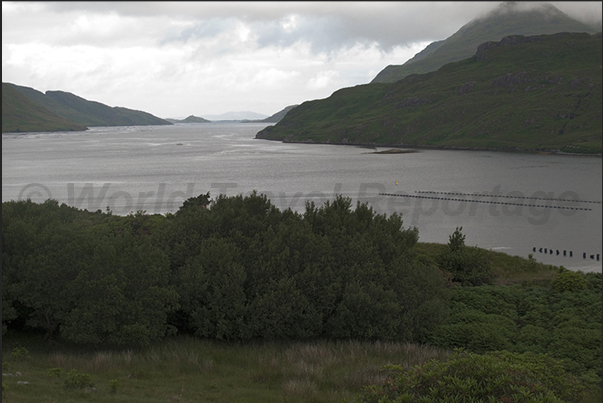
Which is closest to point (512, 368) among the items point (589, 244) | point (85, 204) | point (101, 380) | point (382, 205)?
point (101, 380)

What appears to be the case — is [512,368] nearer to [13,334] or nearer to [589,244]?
[13,334]

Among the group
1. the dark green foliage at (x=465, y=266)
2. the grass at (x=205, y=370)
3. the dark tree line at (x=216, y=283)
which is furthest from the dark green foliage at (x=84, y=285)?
the dark green foliage at (x=465, y=266)

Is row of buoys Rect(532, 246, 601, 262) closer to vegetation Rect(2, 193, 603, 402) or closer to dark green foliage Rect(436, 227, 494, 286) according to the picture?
dark green foliage Rect(436, 227, 494, 286)

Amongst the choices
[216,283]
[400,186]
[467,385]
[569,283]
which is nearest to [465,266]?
[569,283]

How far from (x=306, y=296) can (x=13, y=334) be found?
1347cm

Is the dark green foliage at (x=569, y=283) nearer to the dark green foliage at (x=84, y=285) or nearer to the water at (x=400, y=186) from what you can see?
the water at (x=400, y=186)

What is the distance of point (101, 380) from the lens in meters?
17.7

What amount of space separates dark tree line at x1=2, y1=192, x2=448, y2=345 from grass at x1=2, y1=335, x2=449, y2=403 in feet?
3.11

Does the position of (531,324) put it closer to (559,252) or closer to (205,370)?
(205,370)

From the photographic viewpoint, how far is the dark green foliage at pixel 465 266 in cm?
3512

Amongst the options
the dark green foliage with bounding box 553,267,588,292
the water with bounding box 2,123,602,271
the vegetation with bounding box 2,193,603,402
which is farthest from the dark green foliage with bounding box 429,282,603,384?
the water with bounding box 2,123,602,271

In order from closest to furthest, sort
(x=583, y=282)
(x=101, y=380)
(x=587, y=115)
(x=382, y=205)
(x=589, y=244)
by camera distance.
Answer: (x=101, y=380) → (x=583, y=282) → (x=589, y=244) → (x=382, y=205) → (x=587, y=115)

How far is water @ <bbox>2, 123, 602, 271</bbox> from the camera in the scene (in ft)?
200

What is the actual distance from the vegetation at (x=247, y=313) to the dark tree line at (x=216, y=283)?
0.07 metres
